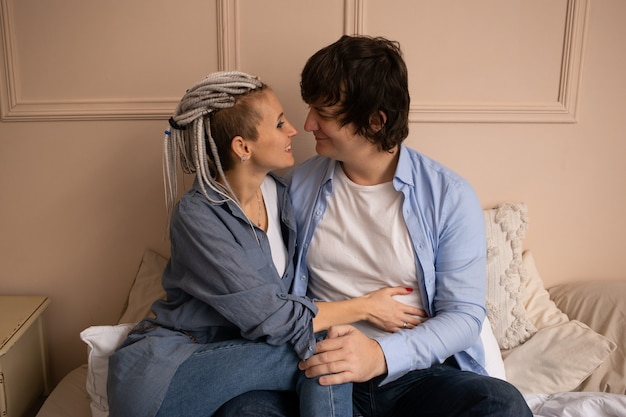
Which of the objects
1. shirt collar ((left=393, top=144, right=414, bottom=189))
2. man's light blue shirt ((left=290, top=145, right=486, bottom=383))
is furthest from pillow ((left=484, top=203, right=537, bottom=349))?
shirt collar ((left=393, top=144, right=414, bottom=189))

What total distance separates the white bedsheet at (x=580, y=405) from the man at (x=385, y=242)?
19 centimetres

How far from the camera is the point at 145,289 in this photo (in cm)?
179

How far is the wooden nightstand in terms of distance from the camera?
Answer: 64.5 inches

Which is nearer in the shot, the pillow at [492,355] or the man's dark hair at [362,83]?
the man's dark hair at [362,83]

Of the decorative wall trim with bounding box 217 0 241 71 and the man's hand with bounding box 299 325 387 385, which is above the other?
the decorative wall trim with bounding box 217 0 241 71

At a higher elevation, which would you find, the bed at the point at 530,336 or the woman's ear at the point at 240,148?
the woman's ear at the point at 240,148

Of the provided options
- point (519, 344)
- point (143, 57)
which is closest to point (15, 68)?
point (143, 57)

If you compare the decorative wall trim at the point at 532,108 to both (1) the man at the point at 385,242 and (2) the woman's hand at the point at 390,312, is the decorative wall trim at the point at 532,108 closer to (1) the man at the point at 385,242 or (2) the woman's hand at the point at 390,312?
(1) the man at the point at 385,242

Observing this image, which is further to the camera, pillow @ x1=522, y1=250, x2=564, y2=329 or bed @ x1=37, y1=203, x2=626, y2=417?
pillow @ x1=522, y1=250, x2=564, y2=329

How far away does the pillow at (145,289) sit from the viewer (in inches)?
68.4

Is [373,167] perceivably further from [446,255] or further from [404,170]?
[446,255]

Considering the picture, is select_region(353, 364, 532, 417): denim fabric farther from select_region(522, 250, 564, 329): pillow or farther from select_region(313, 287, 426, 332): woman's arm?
select_region(522, 250, 564, 329): pillow

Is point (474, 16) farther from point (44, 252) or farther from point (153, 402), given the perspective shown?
point (44, 252)

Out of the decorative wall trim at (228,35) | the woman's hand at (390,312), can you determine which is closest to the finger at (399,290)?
the woman's hand at (390,312)
